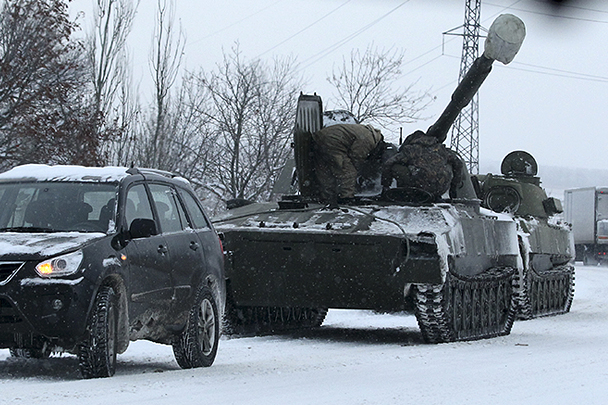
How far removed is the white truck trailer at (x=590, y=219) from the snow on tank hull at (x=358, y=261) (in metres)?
31.2

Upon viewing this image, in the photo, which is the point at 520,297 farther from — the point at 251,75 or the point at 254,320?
the point at 251,75

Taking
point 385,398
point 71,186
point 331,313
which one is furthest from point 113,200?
point 331,313

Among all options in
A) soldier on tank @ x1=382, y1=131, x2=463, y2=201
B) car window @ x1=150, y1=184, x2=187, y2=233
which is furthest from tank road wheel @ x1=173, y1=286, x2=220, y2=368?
soldier on tank @ x1=382, y1=131, x2=463, y2=201

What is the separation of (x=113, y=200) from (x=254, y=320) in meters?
5.96

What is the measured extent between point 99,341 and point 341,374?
1981 mm

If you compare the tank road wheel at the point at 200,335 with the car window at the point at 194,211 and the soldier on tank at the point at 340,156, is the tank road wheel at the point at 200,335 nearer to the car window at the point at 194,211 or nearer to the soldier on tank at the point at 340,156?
the car window at the point at 194,211

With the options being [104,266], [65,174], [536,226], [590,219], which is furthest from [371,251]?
[590,219]

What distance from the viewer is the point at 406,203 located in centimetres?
1302

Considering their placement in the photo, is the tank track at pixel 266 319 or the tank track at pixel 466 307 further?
the tank track at pixel 266 319

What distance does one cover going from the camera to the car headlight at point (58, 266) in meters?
6.83

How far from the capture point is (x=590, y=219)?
4350 cm

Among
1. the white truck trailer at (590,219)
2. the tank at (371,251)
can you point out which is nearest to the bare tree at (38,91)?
the tank at (371,251)

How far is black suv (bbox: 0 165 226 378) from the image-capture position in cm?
682

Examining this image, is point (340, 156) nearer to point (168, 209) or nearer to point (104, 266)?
point (168, 209)
